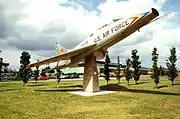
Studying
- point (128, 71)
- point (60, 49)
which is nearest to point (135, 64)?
point (128, 71)

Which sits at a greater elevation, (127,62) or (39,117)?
(127,62)

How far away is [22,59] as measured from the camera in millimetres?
46781

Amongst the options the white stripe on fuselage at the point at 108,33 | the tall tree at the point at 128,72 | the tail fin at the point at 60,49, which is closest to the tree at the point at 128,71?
the tall tree at the point at 128,72

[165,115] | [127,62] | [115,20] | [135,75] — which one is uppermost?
[115,20]

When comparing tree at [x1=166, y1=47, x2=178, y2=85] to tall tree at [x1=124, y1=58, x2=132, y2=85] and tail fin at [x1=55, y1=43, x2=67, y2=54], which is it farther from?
tail fin at [x1=55, y1=43, x2=67, y2=54]

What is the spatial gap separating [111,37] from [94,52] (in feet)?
13.1

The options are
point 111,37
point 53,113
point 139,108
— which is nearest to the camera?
point 53,113

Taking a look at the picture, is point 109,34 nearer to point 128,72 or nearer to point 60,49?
point 60,49

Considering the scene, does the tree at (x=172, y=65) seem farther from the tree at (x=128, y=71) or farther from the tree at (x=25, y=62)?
the tree at (x=25, y=62)

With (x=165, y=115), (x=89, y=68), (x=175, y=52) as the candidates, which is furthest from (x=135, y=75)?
(x=165, y=115)

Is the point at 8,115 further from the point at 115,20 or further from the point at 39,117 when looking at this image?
the point at 115,20

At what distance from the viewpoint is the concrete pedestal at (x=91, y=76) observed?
28014 millimetres

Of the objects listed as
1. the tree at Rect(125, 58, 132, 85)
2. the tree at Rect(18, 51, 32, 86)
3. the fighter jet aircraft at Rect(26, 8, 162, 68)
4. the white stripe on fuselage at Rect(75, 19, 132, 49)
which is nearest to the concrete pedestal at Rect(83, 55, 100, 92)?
the fighter jet aircraft at Rect(26, 8, 162, 68)

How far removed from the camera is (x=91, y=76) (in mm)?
28031
